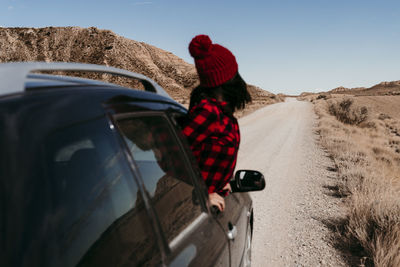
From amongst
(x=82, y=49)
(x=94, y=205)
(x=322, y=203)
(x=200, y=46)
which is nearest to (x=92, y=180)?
(x=94, y=205)

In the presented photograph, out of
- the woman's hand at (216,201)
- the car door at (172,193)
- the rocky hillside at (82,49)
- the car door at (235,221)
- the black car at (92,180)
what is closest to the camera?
the black car at (92,180)

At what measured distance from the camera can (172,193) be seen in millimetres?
1498

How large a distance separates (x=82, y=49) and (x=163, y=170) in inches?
3115

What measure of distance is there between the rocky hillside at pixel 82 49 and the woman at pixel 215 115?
64170mm

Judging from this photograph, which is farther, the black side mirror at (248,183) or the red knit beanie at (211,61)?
the black side mirror at (248,183)

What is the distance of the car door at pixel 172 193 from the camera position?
4.15 feet

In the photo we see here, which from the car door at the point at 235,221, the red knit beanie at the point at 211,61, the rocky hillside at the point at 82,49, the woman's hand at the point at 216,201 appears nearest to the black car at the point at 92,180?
the woman's hand at the point at 216,201

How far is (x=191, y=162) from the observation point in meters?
1.72

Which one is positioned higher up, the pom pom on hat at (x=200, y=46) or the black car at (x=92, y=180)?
the pom pom on hat at (x=200, y=46)

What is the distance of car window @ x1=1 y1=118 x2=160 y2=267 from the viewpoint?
0.78 meters

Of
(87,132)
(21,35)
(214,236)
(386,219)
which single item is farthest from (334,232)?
(21,35)

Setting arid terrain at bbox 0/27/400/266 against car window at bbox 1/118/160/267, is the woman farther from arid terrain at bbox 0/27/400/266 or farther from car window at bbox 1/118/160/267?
arid terrain at bbox 0/27/400/266

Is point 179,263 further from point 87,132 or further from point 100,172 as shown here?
point 87,132

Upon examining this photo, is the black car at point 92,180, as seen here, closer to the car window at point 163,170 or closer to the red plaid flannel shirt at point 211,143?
the car window at point 163,170
